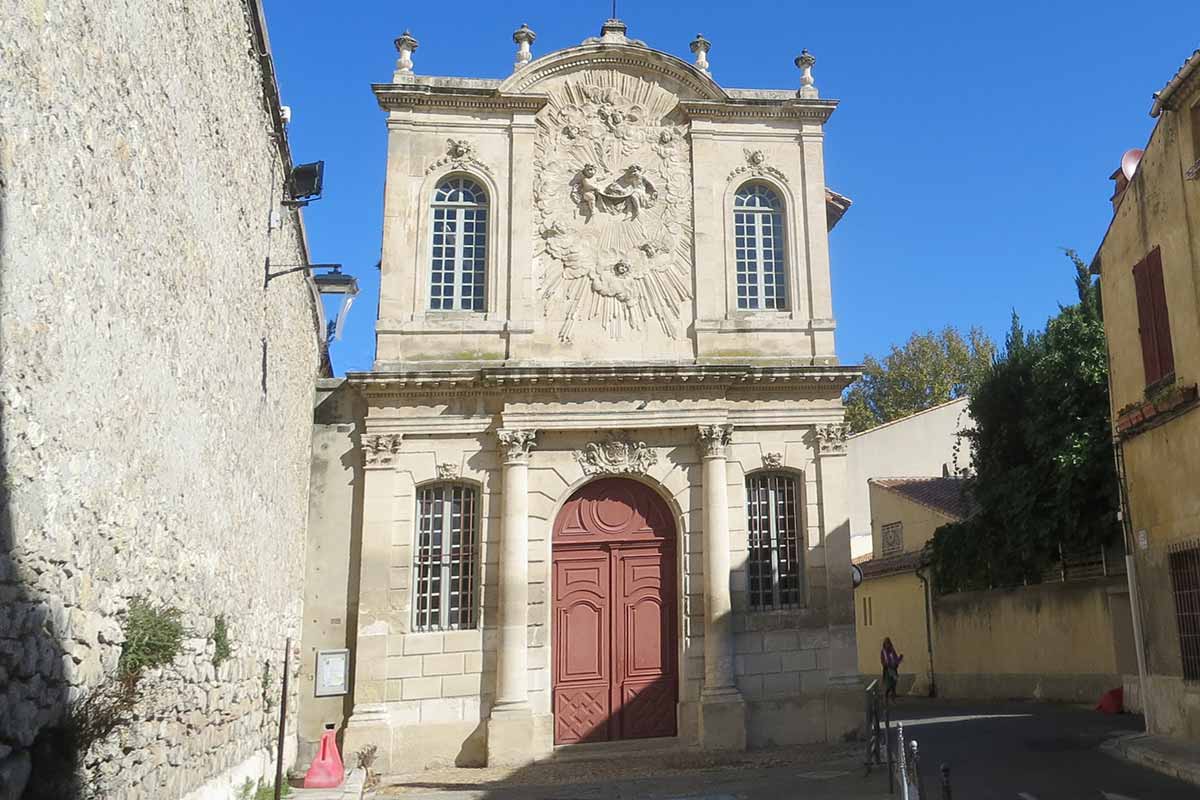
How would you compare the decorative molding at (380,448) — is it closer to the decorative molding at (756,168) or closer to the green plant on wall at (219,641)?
the green plant on wall at (219,641)

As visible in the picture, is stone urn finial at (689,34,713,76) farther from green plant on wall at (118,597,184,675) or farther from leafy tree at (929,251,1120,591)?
green plant on wall at (118,597,184,675)

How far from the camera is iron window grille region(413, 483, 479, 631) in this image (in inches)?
566

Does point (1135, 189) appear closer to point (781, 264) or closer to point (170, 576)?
point (781, 264)

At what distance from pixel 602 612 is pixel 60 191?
11.2 metres

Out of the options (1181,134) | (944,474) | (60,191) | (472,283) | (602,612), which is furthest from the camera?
(944,474)

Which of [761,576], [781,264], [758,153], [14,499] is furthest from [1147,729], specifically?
[14,499]

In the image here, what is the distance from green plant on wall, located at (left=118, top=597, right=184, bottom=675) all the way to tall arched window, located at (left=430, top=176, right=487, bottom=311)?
9.88 metres

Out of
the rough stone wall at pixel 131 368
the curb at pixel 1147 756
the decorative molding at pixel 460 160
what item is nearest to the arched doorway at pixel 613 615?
the decorative molding at pixel 460 160

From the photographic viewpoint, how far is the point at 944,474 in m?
29.1

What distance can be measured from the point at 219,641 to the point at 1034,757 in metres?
9.41

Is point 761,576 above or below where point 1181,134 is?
below

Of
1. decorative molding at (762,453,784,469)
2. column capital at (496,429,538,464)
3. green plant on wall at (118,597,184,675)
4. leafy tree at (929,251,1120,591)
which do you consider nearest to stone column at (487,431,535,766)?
column capital at (496,429,538,464)

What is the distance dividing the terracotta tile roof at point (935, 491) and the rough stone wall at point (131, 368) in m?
19.1

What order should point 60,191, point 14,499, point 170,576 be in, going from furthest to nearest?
point 170,576
point 60,191
point 14,499
